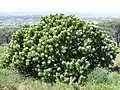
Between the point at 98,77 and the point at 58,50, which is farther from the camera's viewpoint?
the point at 58,50

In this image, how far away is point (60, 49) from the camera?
11922mm

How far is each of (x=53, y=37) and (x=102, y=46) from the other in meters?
2.31

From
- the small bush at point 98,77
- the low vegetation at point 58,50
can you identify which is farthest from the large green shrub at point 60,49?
the small bush at point 98,77

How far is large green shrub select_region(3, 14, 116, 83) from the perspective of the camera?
11516 millimetres

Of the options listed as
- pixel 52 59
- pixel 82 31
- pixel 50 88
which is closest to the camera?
pixel 50 88

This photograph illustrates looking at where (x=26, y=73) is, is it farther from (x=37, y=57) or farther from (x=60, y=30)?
(x=60, y=30)

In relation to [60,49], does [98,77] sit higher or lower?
lower

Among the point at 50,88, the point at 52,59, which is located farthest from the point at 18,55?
the point at 50,88

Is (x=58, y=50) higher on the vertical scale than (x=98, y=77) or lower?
higher

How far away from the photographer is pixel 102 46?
13.0 m

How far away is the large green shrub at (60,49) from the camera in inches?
453

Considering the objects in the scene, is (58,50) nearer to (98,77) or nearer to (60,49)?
(60,49)

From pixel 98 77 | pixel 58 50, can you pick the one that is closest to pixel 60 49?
pixel 58 50

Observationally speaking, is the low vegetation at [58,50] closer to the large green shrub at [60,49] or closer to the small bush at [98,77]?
the large green shrub at [60,49]
